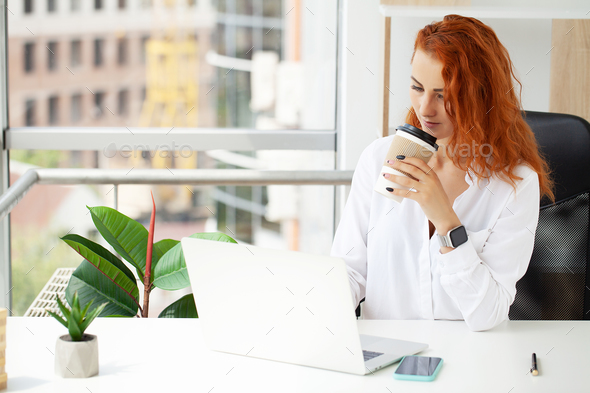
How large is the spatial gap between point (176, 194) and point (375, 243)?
5.04 feet

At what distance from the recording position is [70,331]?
744 millimetres

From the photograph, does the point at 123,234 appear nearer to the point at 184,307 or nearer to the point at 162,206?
the point at 184,307

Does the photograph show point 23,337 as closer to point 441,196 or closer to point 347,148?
point 441,196

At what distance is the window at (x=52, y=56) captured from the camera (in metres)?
2.37

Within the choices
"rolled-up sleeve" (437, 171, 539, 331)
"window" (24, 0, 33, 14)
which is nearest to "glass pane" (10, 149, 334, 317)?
Result: "window" (24, 0, 33, 14)

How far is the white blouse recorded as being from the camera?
A: 106 centimetres

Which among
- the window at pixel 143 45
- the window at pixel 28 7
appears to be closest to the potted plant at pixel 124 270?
the window at pixel 143 45

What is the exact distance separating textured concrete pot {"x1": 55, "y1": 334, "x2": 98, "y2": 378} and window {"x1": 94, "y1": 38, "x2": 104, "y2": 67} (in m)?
1.96

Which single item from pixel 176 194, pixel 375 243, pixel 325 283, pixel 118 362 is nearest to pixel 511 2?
pixel 375 243

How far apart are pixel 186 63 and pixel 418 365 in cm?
199

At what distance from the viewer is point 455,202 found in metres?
1.23

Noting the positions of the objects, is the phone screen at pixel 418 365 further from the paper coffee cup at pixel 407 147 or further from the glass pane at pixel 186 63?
the glass pane at pixel 186 63

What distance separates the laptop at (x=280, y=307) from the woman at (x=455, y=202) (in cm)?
27

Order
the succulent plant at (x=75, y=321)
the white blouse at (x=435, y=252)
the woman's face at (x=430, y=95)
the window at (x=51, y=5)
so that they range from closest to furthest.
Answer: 1. the succulent plant at (x=75, y=321)
2. the white blouse at (x=435, y=252)
3. the woman's face at (x=430, y=95)
4. the window at (x=51, y=5)
